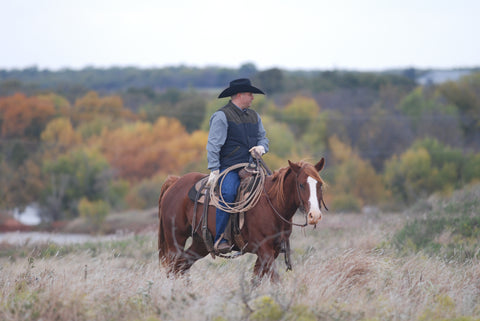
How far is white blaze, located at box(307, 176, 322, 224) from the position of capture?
274 inches

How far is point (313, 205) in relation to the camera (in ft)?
23.2

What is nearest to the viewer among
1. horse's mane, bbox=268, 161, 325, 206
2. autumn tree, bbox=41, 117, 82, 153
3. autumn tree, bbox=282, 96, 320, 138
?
horse's mane, bbox=268, 161, 325, 206

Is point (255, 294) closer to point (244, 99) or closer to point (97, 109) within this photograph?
point (244, 99)

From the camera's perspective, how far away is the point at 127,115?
8019cm

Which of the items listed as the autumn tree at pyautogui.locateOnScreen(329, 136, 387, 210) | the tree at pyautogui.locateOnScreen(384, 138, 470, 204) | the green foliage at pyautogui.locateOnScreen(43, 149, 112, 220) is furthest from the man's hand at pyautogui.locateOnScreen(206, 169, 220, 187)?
the autumn tree at pyautogui.locateOnScreen(329, 136, 387, 210)

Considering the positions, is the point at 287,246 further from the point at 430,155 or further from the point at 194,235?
the point at 430,155

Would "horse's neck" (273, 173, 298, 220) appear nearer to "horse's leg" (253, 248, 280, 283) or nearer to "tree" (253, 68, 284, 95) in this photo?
"horse's leg" (253, 248, 280, 283)

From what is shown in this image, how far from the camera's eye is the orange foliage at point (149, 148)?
67438 mm

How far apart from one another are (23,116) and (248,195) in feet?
221

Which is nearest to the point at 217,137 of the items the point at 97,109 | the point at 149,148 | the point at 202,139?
the point at 202,139

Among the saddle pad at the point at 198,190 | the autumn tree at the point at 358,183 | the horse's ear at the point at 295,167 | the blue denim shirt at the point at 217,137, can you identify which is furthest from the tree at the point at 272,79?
the horse's ear at the point at 295,167

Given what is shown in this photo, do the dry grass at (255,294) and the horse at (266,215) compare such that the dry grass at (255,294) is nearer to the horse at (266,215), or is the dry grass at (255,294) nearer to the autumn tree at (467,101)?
the horse at (266,215)

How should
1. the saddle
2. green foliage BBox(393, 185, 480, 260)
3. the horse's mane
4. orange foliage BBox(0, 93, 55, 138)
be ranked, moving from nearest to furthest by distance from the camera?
the horse's mane
the saddle
green foliage BBox(393, 185, 480, 260)
orange foliage BBox(0, 93, 55, 138)

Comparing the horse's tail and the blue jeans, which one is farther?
the horse's tail
